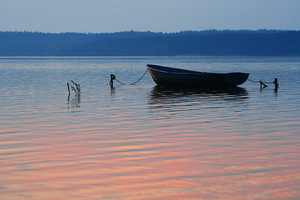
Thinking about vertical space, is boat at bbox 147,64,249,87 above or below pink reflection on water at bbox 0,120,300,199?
above

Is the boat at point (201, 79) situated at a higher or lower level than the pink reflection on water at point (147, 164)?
higher

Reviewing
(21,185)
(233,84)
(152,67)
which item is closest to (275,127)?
(21,185)

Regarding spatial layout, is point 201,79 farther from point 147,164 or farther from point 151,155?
point 147,164

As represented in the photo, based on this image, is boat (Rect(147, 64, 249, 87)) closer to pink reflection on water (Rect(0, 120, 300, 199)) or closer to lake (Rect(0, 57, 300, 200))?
lake (Rect(0, 57, 300, 200))

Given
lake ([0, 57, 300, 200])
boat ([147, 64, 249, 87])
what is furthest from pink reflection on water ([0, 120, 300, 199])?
boat ([147, 64, 249, 87])

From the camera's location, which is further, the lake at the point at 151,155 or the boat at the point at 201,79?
the boat at the point at 201,79

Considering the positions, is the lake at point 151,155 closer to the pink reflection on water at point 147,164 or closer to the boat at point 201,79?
the pink reflection on water at point 147,164

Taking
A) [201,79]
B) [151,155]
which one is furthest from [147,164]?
[201,79]

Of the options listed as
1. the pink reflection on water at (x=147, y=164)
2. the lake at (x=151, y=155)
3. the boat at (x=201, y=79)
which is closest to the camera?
the pink reflection on water at (x=147, y=164)

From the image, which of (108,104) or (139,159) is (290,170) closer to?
(139,159)

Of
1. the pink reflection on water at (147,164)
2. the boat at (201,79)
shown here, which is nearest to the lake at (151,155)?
the pink reflection on water at (147,164)

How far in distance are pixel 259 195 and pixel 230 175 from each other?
4.89 feet

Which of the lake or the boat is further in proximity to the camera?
the boat

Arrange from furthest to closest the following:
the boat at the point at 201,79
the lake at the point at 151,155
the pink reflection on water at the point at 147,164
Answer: the boat at the point at 201,79 → the lake at the point at 151,155 → the pink reflection on water at the point at 147,164
